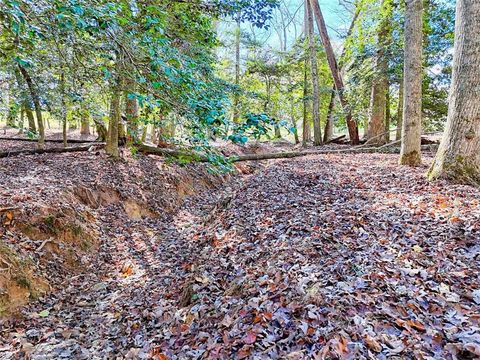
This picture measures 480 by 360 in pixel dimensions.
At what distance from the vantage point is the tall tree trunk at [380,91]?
10.2 metres

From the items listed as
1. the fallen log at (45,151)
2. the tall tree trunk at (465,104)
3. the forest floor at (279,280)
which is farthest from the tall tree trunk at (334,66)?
the fallen log at (45,151)

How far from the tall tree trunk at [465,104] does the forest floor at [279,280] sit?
0.45m

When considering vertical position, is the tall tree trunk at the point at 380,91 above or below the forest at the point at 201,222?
above

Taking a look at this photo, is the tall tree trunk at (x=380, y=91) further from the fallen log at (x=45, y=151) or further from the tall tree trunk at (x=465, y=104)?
the fallen log at (x=45, y=151)

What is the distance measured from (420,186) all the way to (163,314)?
177 inches

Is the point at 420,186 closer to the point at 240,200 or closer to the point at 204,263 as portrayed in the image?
the point at 240,200

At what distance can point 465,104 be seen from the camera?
486 cm

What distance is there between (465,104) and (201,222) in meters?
5.13

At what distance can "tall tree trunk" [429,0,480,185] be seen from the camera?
4789 mm

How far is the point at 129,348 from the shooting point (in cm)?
310

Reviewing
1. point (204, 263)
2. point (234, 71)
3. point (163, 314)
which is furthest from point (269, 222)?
point (234, 71)

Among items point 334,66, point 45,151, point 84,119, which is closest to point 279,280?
point 84,119

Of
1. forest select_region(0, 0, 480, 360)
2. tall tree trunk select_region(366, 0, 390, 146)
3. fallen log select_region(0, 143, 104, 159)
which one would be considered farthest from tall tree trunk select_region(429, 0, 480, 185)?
fallen log select_region(0, 143, 104, 159)

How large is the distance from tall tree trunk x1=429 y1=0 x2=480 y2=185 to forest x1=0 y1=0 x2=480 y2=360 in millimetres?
26
